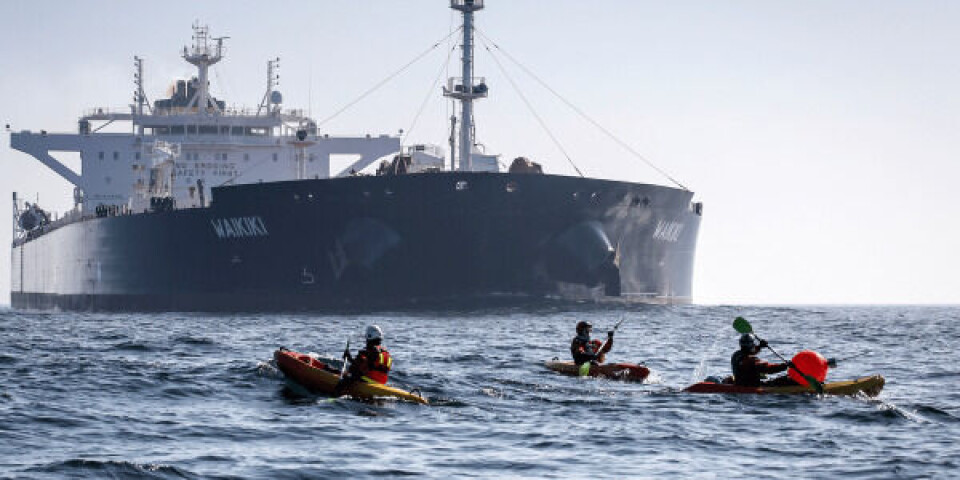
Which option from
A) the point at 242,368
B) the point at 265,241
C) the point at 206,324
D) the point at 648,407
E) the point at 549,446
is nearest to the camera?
the point at 549,446

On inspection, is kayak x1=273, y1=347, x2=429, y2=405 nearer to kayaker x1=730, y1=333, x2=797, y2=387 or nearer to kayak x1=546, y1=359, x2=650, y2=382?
kayaker x1=730, y1=333, x2=797, y2=387

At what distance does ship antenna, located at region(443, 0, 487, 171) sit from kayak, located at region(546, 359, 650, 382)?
99.6ft

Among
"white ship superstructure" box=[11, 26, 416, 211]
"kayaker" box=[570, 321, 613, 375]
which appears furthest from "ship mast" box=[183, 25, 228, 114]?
"kayaker" box=[570, 321, 613, 375]

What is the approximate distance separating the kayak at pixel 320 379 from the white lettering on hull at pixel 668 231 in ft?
124

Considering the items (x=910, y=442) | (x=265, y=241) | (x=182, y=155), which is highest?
(x=182, y=155)

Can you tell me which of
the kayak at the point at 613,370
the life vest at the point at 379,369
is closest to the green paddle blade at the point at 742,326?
the kayak at the point at 613,370

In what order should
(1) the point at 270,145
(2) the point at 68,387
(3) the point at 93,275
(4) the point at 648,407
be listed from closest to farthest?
1. (4) the point at 648,407
2. (2) the point at 68,387
3. (3) the point at 93,275
4. (1) the point at 270,145

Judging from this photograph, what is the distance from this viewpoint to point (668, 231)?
59.3m

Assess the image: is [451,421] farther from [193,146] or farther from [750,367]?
[193,146]

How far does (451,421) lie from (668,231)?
42.8 metres

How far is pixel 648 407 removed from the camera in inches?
768

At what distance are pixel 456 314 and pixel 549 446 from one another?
33077 millimetres

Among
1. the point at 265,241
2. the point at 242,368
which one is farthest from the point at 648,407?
the point at 265,241

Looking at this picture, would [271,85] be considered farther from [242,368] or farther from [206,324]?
[242,368]
